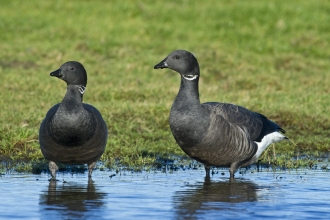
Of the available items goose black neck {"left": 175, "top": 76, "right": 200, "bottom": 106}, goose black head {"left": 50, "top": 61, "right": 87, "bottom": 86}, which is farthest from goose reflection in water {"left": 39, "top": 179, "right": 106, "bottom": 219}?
goose black neck {"left": 175, "top": 76, "right": 200, "bottom": 106}

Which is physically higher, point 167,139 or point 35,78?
point 35,78

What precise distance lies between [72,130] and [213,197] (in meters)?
1.97

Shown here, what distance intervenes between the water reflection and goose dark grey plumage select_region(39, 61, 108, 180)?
1366 millimetres

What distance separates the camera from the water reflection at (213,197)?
306 inches

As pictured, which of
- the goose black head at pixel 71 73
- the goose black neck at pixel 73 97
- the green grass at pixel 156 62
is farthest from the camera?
the green grass at pixel 156 62

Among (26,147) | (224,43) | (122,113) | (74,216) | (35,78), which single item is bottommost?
(74,216)

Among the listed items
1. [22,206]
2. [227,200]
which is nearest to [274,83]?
[227,200]

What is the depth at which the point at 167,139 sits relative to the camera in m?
12.3

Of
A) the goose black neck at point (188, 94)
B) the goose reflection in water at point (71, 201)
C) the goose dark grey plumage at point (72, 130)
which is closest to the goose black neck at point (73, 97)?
the goose dark grey plumage at point (72, 130)

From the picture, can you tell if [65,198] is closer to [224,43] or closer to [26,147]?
[26,147]

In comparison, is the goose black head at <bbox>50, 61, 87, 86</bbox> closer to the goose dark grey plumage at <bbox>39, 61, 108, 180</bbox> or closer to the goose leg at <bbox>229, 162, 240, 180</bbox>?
the goose dark grey plumage at <bbox>39, 61, 108, 180</bbox>

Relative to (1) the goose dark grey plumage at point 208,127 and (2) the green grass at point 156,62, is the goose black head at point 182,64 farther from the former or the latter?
(2) the green grass at point 156,62

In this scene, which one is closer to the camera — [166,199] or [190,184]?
[166,199]

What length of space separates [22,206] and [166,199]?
1.67 meters
